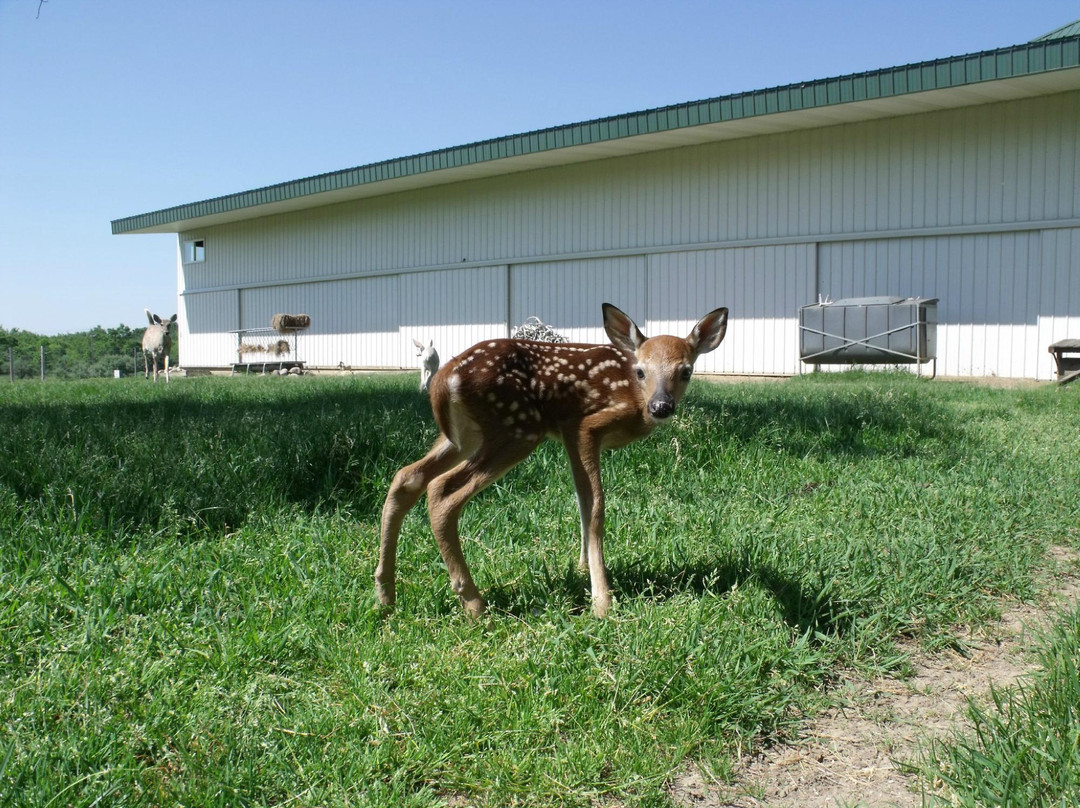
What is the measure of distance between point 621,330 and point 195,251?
35857 millimetres

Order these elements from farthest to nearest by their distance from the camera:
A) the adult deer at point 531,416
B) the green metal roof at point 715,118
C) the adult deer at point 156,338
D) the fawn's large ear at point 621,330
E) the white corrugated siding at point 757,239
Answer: the adult deer at point 156,338 < the white corrugated siding at point 757,239 < the green metal roof at point 715,118 < the fawn's large ear at point 621,330 < the adult deer at point 531,416

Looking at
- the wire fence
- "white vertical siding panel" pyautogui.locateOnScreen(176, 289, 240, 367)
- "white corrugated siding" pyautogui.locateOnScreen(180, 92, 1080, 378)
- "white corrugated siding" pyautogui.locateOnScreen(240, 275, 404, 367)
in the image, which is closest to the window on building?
"white vertical siding panel" pyautogui.locateOnScreen(176, 289, 240, 367)

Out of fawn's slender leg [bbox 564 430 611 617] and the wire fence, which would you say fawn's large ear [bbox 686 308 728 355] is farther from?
the wire fence

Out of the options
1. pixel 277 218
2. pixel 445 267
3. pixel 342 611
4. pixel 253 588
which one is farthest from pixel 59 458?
pixel 277 218

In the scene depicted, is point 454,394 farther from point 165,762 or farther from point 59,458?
point 59,458

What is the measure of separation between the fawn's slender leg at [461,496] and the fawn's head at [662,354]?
610mm

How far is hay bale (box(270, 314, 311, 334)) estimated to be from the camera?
2909cm

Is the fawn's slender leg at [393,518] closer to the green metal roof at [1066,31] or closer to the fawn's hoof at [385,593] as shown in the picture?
the fawn's hoof at [385,593]

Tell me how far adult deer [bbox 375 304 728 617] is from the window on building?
34.9 meters

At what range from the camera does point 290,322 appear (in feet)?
97.3

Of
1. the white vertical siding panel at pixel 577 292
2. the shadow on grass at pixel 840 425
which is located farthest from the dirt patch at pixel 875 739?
the white vertical siding panel at pixel 577 292

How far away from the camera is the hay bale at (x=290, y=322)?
29.1m

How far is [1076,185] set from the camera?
17344 mm

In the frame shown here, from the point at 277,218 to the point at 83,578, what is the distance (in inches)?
1197
